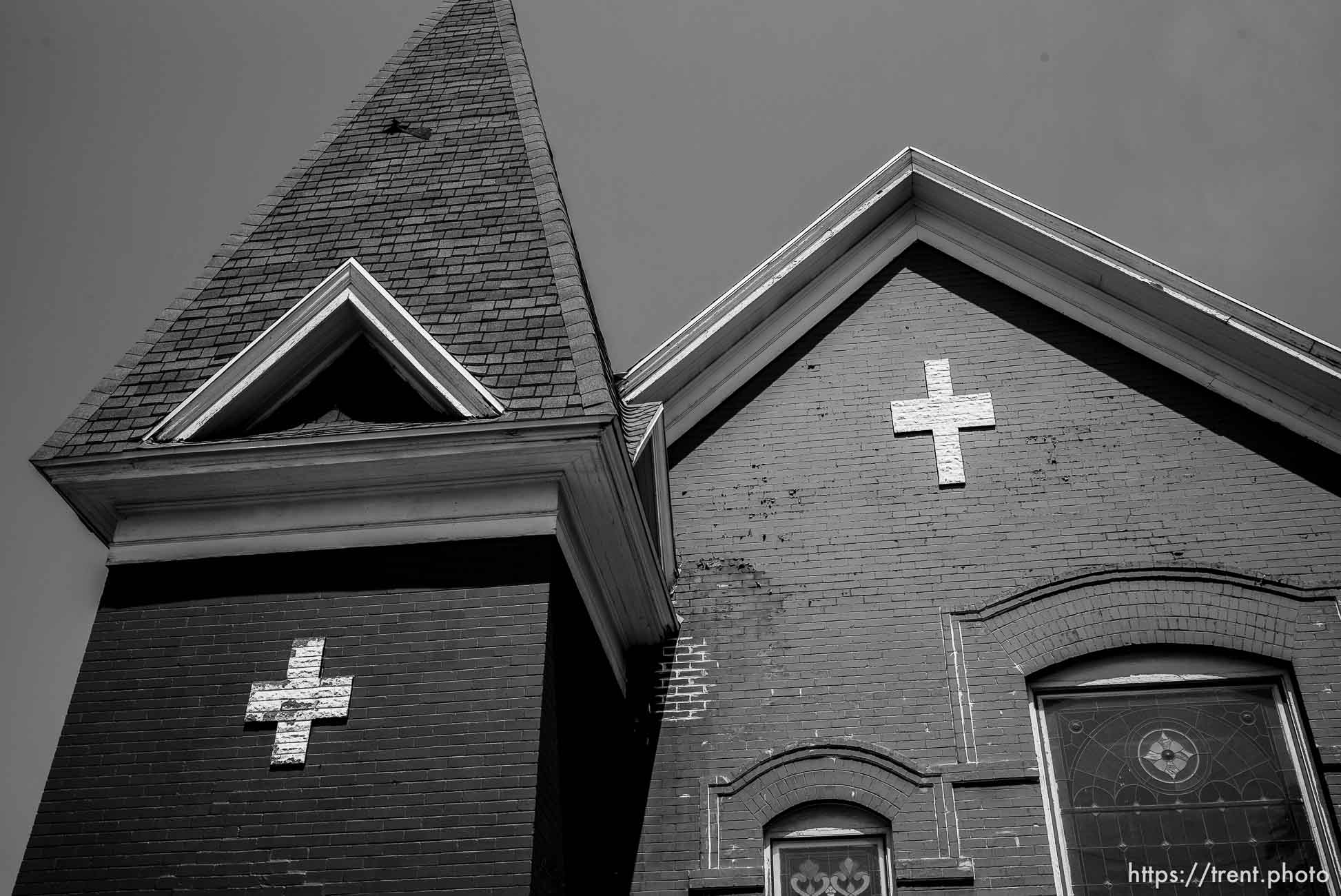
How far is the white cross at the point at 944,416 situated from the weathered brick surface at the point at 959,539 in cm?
8

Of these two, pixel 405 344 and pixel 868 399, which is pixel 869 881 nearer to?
pixel 868 399

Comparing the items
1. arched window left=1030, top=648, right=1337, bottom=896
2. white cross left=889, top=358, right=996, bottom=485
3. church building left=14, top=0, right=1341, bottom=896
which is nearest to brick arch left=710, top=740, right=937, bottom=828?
church building left=14, top=0, right=1341, bottom=896

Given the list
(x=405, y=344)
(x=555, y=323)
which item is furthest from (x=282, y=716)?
(x=555, y=323)

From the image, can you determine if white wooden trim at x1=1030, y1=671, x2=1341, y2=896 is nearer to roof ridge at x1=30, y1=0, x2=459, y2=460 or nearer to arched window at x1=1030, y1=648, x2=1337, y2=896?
arched window at x1=1030, y1=648, x2=1337, y2=896

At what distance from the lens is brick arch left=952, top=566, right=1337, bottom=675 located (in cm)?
873

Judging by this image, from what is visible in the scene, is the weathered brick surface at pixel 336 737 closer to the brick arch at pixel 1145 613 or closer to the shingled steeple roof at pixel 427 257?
the shingled steeple roof at pixel 427 257

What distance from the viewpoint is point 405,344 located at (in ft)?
27.6

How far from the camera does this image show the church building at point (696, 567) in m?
7.29

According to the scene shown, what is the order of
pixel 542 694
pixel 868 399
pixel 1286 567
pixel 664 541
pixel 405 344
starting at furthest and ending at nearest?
1. pixel 868 399
2. pixel 664 541
3. pixel 1286 567
4. pixel 405 344
5. pixel 542 694

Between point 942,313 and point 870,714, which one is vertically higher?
point 942,313

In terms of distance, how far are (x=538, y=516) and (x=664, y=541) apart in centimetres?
197

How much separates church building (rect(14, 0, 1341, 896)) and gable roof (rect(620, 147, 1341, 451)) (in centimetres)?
3

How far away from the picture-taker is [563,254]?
9.28m

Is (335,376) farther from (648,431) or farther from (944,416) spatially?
(944,416)
